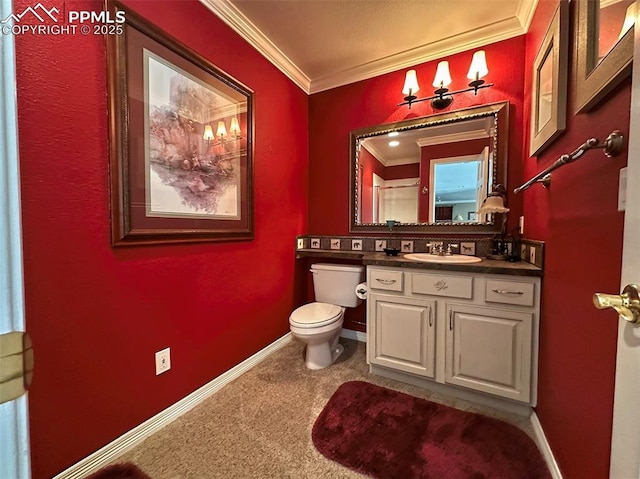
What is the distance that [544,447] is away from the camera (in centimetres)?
120

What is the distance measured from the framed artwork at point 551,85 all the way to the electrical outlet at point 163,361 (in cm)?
214

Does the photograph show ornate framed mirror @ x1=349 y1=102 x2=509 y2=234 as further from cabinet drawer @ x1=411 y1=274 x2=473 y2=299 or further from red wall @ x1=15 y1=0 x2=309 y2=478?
red wall @ x1=15 y1=0 x2=309 y2=478

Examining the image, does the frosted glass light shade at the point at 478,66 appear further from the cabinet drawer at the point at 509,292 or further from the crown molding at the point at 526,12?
the cabinet drawer at the point at 509,292

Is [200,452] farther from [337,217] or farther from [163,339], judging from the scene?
[337,217]

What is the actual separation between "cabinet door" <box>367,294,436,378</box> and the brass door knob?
1.18m

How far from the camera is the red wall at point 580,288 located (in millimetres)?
750

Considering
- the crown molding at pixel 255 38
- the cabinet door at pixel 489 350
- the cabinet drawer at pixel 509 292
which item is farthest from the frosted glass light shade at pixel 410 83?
the cabinet door at pixel 489 350

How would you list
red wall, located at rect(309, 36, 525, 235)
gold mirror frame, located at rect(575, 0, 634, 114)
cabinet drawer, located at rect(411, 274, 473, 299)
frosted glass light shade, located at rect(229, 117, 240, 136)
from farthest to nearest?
1. red wall, located at rect(309, 36, 525, 235)
2. frosted glass light shade, located at rect(229, 117, 240, 136)
3. cabinet drawer, located at rect(411, 274, 473, 299)
4. gold mirror frame, located at rect(575, 0, 634, 114)

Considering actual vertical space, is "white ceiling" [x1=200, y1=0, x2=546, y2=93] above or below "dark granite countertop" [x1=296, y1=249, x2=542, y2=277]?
above

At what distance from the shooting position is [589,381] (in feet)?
2.77

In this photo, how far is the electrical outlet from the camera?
1.35 meters

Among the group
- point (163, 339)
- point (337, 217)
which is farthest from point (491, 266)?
point (163, 339)

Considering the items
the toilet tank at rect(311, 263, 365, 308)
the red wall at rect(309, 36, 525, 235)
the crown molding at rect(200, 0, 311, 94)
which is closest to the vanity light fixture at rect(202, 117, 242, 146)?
the crown molding at rect(200, 0, 311, 94)

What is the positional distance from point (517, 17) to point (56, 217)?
2.80 metres
